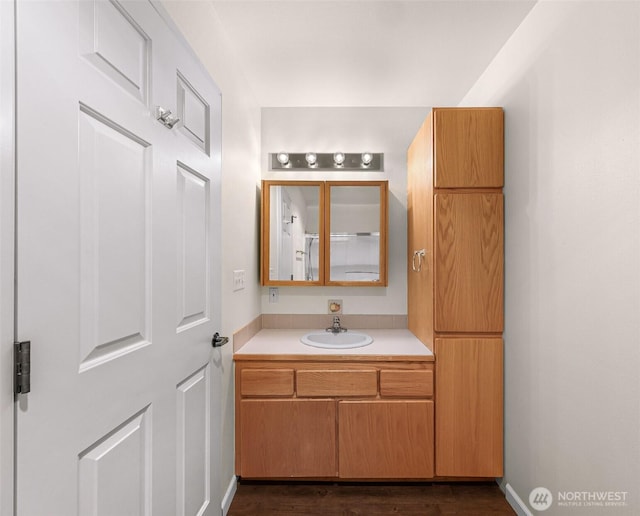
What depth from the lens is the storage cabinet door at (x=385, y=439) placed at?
180 centimetres

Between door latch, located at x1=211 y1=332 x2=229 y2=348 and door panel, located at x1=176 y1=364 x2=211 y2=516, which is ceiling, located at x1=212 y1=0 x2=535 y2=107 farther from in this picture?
door panel, located at x1=176 y1=364 x2=211 y2=516

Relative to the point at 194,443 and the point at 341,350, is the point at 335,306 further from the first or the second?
the point at 194,443

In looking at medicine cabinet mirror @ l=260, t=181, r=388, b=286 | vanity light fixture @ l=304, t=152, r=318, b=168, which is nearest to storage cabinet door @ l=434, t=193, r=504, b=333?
medicine cabinet mirror @ l=260, t=181, r=388, b=286

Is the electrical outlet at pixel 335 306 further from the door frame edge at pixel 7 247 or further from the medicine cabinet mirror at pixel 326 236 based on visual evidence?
the door frame edge at pixel 7 247

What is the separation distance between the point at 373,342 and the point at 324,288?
594 millimetres

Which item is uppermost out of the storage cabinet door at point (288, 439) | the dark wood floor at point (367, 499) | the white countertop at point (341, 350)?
the white countertop at point (341, 350)

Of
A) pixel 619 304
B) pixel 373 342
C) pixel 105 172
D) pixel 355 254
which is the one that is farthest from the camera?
pixel 355 254

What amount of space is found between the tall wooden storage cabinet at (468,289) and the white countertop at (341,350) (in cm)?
19

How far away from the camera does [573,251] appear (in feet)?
4.26

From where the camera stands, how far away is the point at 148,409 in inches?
37.8

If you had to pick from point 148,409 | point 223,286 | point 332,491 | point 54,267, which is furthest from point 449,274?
point 54,267

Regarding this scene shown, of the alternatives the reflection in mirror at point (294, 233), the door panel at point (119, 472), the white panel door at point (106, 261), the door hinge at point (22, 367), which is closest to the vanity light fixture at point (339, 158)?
the reflection in mirror at point (294, 233)

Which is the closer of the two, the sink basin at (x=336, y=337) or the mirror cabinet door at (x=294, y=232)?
the sink basin at (x=336, y=337)

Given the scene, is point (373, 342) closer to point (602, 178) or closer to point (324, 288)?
point (324, 288)
